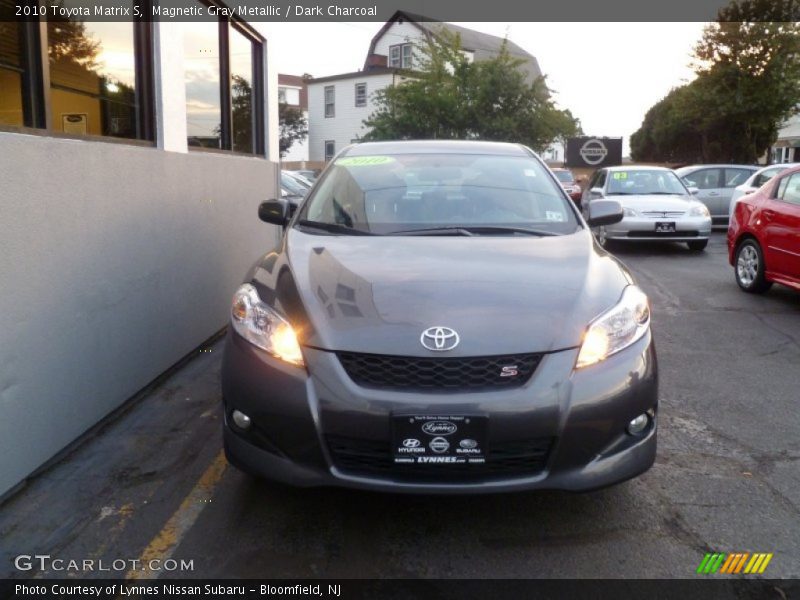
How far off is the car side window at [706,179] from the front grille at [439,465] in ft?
52.4

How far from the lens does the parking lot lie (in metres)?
3.20

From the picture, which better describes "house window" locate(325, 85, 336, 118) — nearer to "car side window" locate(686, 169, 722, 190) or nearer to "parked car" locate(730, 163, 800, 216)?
"car side window" locate(686, 169, 722, 190)

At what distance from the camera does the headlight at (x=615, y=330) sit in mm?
3189

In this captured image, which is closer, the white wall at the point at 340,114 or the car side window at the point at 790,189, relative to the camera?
the car side window at the point at 790,189

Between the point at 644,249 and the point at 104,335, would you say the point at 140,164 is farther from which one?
the point at 644,249

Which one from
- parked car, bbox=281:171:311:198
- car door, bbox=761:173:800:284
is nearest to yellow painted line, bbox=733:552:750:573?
car door, bbox=761:173:800:284

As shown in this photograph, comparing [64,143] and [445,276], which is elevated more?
[64,143]

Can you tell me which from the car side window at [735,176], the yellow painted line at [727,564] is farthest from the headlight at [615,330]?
the car side window at [735,176]

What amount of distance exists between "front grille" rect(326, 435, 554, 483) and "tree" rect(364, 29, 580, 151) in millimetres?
27722

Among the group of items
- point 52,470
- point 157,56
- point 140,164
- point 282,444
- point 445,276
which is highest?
point 157,56

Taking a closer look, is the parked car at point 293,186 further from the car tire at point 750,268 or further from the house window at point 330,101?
the house window at point 330,101

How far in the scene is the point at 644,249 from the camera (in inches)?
568

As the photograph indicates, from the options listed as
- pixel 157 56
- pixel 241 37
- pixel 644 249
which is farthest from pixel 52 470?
pixel 644 249

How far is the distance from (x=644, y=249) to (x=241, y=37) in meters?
8.46
